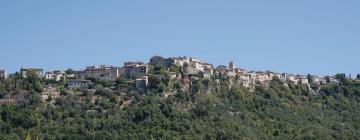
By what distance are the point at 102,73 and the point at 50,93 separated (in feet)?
53.8

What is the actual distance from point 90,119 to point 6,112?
7.44 metres

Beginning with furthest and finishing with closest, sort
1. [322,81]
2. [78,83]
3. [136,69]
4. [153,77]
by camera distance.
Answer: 1. [322,81]
2. [136,69]
3. [78,83]
4. [153,77]

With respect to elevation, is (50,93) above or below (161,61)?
below

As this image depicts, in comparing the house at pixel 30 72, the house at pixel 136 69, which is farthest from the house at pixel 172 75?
the house at pixel 30 72

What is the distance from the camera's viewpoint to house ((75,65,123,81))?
4025 inches

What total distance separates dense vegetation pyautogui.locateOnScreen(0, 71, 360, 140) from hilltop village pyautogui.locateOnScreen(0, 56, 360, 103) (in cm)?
52

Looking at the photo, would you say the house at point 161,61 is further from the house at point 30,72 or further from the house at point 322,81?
the house at point 322,81

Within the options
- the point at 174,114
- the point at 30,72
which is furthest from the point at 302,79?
the point at 30,72

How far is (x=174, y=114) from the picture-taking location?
83188 mm

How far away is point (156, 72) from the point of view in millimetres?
98812

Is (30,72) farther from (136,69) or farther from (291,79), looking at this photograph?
(291,79)

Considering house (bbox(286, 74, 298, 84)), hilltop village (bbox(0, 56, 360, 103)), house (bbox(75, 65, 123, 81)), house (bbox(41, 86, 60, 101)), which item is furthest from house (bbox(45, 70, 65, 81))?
house (bbox(286, 74, 298, 84))

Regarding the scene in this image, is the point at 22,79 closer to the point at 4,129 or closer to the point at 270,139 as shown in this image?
the point at 4,129

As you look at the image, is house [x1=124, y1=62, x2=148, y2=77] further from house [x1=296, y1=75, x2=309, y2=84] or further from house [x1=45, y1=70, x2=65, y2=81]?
house [x1=296, y1=75, x2=309, y2=84]
